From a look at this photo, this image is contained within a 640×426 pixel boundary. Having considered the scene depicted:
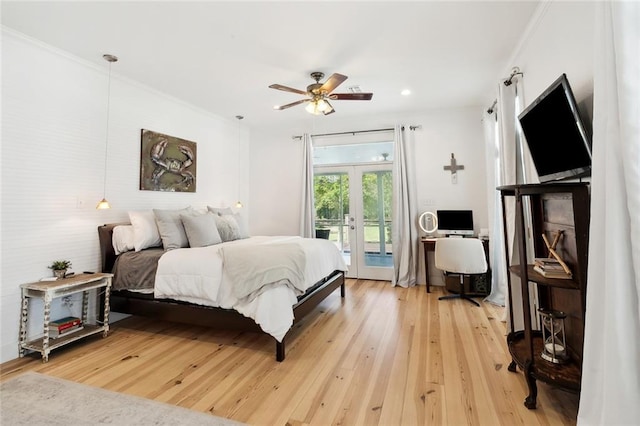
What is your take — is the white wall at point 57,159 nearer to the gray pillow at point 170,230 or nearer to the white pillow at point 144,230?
the white pillow at point 144,230

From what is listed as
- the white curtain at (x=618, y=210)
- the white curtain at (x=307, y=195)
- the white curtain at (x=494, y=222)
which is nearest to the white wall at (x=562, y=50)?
the white curtain at (x=618, y=210)

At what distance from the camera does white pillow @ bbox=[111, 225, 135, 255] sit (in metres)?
3.19

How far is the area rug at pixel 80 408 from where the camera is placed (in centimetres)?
169

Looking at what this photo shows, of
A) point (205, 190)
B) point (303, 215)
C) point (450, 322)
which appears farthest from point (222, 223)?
point (450, 322)

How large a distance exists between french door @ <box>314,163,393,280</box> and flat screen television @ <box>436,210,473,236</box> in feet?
2.79

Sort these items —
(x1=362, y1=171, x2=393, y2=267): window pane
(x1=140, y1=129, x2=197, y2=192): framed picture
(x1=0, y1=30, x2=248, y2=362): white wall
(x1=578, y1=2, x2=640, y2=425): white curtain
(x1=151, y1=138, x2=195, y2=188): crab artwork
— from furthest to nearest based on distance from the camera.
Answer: (x1=362, y1=171, x2=393, y2=267): window pane < (x1=151, y1=138, x2=195, y2=188): crab artwork < (x1=140, y1=129, x2=197, y2=192): framed picture < (x1=0, y1=30, x2=248, y2=362): white wall < (x1=578, y1=2, x2=640, y2=425): white curtain

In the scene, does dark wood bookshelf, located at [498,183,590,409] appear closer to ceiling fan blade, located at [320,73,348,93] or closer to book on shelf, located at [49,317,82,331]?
ceiling fan blade, located at [320,73,348,93]

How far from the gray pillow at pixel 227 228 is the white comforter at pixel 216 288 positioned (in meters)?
1.06

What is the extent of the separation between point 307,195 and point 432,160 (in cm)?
221

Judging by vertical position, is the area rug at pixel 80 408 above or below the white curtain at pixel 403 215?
below

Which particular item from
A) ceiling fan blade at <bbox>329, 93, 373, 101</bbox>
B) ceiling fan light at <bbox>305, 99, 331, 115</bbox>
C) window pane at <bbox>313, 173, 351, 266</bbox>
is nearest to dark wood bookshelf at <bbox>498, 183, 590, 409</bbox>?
ceiling fan blade at <bbox>329, 93, 373, 101</bbox>

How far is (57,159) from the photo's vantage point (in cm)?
285

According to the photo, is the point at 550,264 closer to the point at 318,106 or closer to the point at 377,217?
the point at 318,106

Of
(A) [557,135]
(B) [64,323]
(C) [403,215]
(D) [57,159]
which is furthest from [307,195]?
(A) [557,135]
